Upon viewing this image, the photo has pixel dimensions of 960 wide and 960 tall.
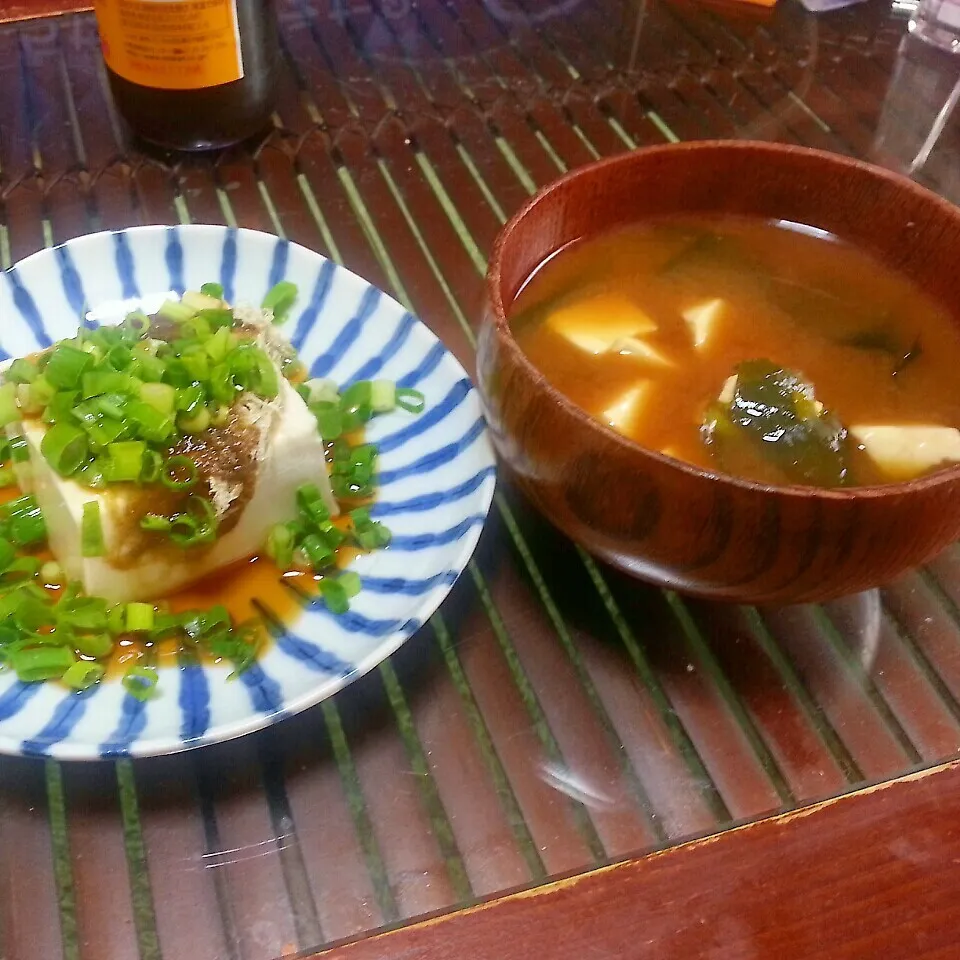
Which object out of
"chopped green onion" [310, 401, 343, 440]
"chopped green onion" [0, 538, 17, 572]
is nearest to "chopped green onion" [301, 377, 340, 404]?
"chopped green onion" [310, 401, 343, 440]

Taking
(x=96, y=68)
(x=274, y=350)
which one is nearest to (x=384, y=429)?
(x=274, y=350)

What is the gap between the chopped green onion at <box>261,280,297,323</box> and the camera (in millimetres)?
1097

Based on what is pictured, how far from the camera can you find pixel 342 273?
3.61ft

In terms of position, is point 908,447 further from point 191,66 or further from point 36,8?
point 36,8

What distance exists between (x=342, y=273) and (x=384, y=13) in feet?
2.43

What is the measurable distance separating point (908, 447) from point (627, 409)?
24 centimetres

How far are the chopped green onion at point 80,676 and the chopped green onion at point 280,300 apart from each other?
47 centimetres

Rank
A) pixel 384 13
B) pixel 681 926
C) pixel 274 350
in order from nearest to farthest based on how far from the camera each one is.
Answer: pixel 681 926 < pixel 274 350 < pixel 384 13

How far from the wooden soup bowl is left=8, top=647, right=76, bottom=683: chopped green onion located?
1.31 ft

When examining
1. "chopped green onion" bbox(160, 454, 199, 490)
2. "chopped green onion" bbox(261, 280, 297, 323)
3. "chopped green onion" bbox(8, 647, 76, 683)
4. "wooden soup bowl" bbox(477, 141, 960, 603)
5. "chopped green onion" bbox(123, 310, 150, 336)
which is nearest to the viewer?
"wooden soup bowl" bbox(477, 141, 960, 603)

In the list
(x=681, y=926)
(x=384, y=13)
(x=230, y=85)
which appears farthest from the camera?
(x=384, y=13)

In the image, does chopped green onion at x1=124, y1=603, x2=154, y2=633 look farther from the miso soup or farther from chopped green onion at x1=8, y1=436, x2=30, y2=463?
the miso soup

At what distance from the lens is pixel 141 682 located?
0.78 meters

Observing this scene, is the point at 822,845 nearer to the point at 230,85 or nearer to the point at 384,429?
the point at 384,429
